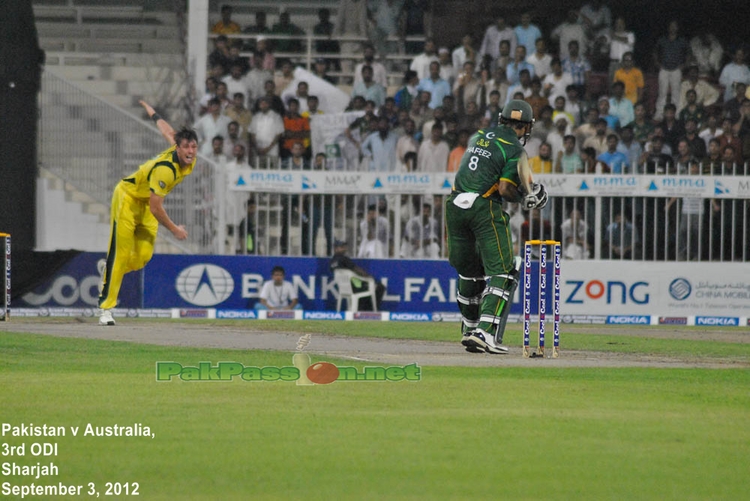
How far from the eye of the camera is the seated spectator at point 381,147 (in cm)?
2069

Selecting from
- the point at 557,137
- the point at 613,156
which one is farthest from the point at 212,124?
the point at 613,156

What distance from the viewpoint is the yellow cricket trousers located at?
14.3 metres

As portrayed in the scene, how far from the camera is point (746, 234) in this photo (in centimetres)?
1941

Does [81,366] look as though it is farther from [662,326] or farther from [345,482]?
[662,326]

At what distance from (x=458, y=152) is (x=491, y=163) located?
9131mm

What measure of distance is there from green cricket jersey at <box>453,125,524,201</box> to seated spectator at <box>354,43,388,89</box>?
1185 cm

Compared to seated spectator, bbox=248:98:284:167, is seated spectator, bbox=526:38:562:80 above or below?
above

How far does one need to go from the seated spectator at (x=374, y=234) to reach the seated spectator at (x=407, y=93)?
3556mm

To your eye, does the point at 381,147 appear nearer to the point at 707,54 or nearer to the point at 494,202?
the point at 707,54

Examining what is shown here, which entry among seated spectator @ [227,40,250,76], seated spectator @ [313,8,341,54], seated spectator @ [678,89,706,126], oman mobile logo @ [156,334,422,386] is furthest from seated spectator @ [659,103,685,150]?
oman mobile logo @ [156,334,422,386]

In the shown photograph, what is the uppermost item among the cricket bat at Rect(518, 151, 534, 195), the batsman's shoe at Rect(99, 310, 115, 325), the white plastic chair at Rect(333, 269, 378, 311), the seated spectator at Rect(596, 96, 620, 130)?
the seated spectator at Rect(596, 96, 620, 130)

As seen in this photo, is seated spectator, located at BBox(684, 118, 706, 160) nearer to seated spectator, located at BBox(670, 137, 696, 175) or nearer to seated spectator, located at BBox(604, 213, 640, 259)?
seated spectator, located at BBox(670, 137, 696, 175)

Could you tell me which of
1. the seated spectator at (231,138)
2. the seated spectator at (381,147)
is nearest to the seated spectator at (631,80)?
the seated spectator at (381,147)

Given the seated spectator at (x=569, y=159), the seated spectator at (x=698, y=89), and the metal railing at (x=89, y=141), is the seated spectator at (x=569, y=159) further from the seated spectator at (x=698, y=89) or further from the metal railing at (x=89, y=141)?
the metal railing at (x=89, y=141)
